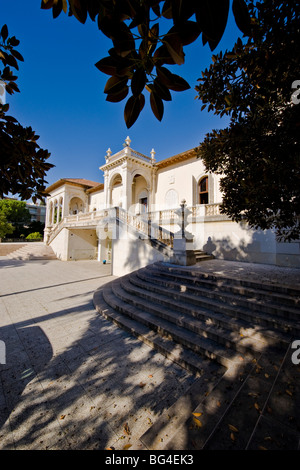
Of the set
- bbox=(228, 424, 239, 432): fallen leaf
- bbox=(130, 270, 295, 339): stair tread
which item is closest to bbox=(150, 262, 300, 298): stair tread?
bbox=(130, 270, 295, 339): stair tread

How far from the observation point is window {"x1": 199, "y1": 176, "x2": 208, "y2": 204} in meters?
13.1

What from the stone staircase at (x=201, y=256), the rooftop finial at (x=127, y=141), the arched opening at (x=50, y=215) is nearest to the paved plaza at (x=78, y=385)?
the stone staircase at (x=201, y=256)

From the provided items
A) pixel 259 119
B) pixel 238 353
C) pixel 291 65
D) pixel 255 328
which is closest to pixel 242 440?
pixel 238 353

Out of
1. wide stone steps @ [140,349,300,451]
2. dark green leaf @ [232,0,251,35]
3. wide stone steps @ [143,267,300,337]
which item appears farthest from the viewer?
wide stone steps @ [143,267,300,337]

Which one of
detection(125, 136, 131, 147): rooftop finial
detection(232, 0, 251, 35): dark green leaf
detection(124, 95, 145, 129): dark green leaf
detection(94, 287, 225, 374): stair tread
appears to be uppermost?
detection(125, 136, 131, 147): rooftop finial

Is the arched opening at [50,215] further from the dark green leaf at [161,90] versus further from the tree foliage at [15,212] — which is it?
the dark green leaf at [161,90]

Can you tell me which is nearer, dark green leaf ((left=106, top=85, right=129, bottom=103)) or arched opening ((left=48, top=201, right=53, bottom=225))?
dark green leaf ((left=106, top=85, right=129, bottom=103))

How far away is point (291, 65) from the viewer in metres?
2.71

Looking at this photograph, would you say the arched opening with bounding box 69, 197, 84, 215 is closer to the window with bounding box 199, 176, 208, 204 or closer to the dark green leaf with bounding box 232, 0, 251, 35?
the window with bounding box 199, 176, 208, 204

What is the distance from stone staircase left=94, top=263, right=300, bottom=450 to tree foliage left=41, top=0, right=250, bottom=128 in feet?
8.77

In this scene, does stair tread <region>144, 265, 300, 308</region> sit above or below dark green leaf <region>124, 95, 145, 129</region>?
below
